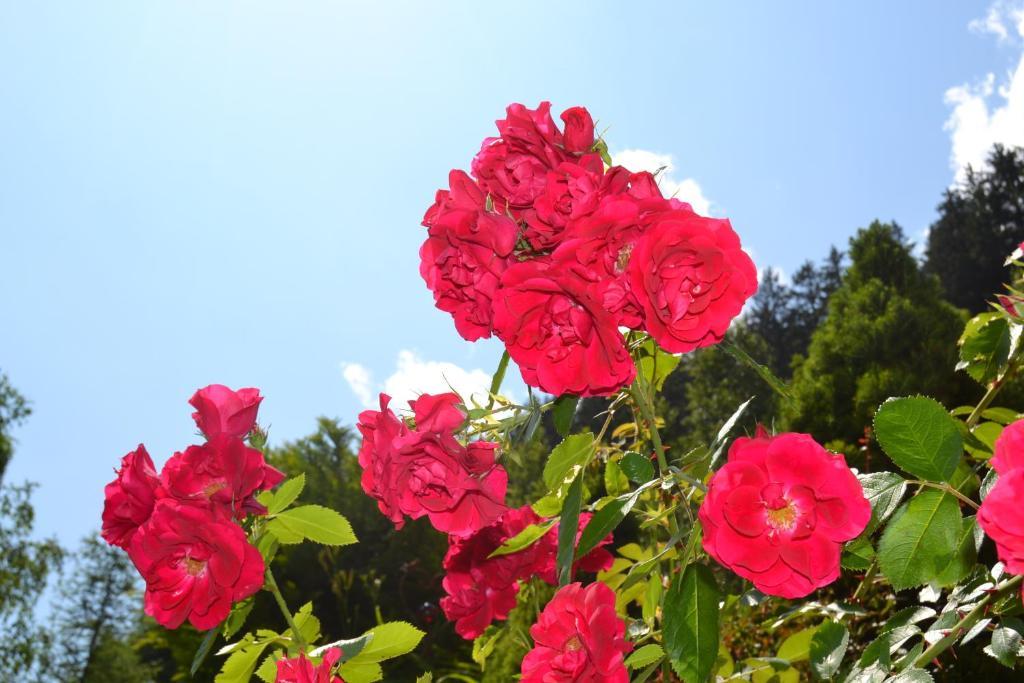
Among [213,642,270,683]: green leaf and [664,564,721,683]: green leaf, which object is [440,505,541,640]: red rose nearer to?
[213,642,270,683]: green leaf

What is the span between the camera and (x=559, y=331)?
3.48ft

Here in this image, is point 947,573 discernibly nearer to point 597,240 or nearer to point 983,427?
point 597,240

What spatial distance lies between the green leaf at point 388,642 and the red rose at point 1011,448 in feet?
2.99

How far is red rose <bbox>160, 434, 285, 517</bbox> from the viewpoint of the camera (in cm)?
129

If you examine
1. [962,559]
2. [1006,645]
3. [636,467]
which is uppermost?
[636,467]

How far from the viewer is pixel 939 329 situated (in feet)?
46.8

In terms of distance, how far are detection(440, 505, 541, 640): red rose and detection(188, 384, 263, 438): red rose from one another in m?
0.62

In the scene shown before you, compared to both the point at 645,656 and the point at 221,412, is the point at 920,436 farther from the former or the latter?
the point at 221,412

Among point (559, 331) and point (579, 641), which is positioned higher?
point (559, 331)

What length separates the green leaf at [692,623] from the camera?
0.98 metres

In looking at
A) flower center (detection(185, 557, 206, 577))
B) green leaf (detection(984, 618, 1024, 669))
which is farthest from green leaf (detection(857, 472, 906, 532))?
flower center (detection(185, 557, 206, 577))

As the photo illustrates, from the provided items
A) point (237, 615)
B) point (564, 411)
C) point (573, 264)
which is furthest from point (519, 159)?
point (237, 615)

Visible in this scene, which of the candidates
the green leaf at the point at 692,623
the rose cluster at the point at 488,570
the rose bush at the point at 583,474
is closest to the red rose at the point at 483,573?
the rose cluster at the point at 488,570

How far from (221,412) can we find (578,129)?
28.5 inches
